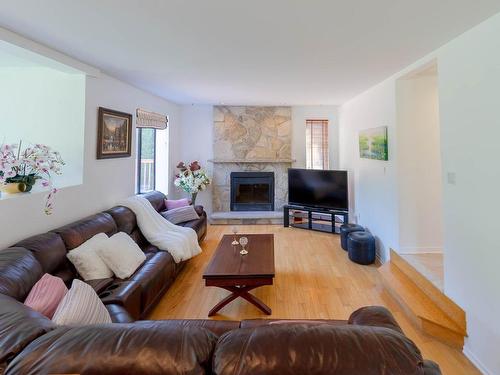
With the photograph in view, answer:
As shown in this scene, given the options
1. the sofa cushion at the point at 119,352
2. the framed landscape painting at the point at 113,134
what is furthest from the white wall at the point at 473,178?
the framed landscape painting at the point at 113,134

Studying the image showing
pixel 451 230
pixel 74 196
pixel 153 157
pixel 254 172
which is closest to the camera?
pixel 451 230

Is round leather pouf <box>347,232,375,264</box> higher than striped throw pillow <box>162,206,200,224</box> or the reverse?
the reverse

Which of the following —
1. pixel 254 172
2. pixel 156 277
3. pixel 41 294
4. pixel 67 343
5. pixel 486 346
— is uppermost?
pixel 254 172

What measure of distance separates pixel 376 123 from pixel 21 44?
4.10m

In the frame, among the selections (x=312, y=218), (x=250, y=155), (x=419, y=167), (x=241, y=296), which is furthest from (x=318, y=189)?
(x=241, y=296)

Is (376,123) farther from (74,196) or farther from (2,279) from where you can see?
(2,279)

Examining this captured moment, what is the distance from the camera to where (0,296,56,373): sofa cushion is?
2.90ft

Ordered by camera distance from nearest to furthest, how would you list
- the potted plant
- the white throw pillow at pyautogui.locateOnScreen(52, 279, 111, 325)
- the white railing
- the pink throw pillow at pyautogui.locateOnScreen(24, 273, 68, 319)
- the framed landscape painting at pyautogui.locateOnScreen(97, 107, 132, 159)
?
the white throw pillow at pyautogui.locateOnScreen(52, 279, 111, 325)
the pink throw pillow at pyautogui.locateOnScreen(24, 273, 68, 319)
the framed landscape painting at pyautogui.locateOnScreen(97, 107, 132, 159)
the white railing
the potted plant

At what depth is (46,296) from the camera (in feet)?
5.18

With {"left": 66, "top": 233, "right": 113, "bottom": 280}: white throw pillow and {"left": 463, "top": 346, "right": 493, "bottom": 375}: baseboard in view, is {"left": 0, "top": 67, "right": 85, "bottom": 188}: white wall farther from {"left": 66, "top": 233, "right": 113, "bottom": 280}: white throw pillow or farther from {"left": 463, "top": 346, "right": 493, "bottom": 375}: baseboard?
{"left": 463, "top": 346, "right": 493, "bottom": 375}: baseboard

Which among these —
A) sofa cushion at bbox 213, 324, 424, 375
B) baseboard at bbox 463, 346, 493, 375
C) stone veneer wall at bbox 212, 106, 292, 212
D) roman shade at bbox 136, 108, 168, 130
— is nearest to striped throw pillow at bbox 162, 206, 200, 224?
roman shade at bbox 136, 108, 168, 130

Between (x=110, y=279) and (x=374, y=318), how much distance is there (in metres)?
2.07

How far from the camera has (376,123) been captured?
3.80 m

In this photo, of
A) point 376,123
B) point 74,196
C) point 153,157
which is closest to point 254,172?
point 153,157
